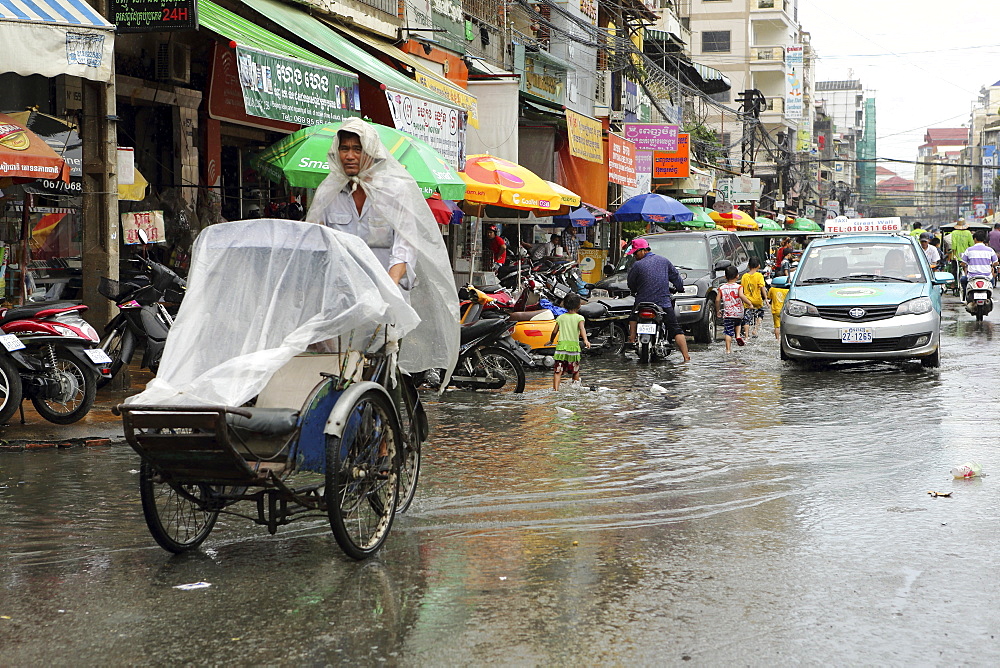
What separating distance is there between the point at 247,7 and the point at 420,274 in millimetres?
9506

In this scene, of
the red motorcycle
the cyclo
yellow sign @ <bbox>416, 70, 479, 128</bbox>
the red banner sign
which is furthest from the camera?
the red banner sign

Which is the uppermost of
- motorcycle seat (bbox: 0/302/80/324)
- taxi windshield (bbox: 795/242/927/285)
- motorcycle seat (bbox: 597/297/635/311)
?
taxi windshield (bbox: 795/242/927/285)

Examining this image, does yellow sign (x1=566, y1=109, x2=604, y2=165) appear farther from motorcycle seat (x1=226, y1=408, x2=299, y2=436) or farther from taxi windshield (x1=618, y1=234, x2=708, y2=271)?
motorcycle seat (x1=226, y1=408, x2=299, y2=436)

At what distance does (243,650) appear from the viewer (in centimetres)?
421

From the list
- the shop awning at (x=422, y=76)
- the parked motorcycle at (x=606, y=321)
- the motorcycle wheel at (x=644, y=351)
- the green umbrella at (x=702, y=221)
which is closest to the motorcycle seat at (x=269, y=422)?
the motorcycle wheel at (x=644, y=351)

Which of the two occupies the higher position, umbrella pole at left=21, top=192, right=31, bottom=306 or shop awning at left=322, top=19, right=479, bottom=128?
shop awning at left=322, top=19, right=479, bottom=128

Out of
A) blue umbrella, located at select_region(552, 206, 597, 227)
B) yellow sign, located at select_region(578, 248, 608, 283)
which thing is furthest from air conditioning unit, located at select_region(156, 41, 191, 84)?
yellow sign, located at select_region(578, 248, 608, 283)

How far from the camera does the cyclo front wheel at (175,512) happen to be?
530 centimetres

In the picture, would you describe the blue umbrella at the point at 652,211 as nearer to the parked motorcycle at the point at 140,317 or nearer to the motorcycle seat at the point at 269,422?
the parked motorcycle at the point at 140,317

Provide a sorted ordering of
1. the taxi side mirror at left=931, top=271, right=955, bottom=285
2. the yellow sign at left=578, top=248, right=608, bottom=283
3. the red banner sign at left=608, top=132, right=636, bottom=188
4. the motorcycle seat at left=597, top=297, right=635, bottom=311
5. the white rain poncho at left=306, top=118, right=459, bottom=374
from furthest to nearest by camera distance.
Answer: the yellow sign at left=578, top=248, right=608, bottom=283 < the red banner sign at left=608, top=132, right=636, bottom=188 < the motorcycle seat at left=597, top=297, right=635, bottom=311 < the taxi side mirror at left=931, top=271, right=955, bottom=285 < the white rain poncho at left=306, top=118, right=459, bottom=374

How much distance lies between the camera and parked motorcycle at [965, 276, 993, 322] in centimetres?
2183

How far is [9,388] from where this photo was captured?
916cm

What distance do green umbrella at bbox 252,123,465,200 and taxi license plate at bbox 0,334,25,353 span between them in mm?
3935

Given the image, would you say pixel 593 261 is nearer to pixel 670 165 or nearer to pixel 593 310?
pixel 670 165
